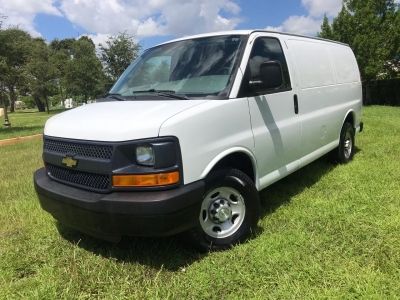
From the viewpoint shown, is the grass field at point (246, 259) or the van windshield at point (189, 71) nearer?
the grass field at point (246, 259)

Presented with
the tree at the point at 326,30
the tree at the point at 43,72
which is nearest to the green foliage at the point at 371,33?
the tree at the point at 326,30

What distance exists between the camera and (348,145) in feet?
25.2

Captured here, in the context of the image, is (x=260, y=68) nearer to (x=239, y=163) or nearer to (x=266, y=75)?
(x=266, y=75)

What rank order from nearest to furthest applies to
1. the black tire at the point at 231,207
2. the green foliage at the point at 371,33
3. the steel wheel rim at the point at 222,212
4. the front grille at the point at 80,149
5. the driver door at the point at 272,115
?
the front grille at the point at 80,149 → the black tire at the point at 231,207 → the steel wheel rim at the point at 222,212 → the driver door at the point at 272,115 → the green foliage at the point at 371,33

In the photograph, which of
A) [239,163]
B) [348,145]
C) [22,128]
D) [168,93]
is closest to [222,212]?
[239,163]

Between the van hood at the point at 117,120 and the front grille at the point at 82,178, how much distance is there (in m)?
0.32

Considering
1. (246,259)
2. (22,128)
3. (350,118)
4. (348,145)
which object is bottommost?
(22,128)

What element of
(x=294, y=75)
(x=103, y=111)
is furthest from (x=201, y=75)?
(x=294, y=75)

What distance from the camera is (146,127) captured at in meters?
3.44

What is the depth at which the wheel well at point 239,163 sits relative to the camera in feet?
13.6

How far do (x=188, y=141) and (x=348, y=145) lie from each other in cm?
491

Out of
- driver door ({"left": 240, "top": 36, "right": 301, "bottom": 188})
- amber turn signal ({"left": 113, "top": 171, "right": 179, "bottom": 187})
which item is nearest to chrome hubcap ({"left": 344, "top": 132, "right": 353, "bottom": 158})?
driver door ({"left": 240, "top": 36, "right": 301, "bottom": 188})

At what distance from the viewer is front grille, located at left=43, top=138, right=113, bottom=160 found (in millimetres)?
3529

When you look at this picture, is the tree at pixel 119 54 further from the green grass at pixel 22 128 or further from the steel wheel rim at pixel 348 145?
the steel wheel rim at pixel 348 145
